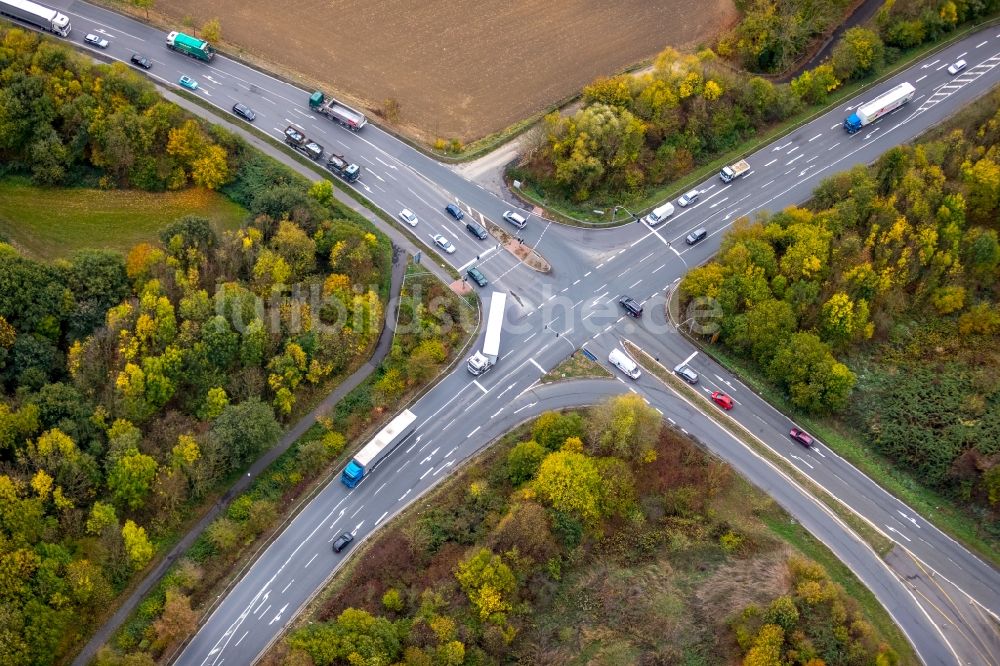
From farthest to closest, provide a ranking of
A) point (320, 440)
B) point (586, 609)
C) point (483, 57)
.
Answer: point (483, 57), point (320, 440), point (586, 609)

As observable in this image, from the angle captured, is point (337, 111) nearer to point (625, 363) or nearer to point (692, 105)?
point (692, 105)

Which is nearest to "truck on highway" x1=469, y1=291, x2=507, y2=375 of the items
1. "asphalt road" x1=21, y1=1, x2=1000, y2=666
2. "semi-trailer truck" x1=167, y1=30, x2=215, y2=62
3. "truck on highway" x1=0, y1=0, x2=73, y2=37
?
"asphalt road" x1=21, y1=1, x2=1000, y2=666

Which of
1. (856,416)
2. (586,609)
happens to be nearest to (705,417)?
(856,416)

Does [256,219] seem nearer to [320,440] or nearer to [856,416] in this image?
[320,440]

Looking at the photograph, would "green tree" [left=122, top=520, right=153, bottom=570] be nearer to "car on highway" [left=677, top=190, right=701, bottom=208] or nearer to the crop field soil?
the crop field soil

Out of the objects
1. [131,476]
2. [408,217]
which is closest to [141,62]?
[408,217]
